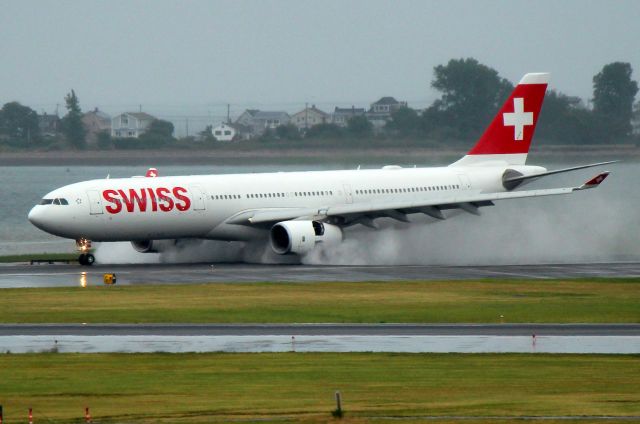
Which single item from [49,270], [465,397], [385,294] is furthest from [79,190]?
[465,397]

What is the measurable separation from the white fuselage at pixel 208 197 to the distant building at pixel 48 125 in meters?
112

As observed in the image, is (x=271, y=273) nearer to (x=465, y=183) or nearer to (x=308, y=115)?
(x=465, y=183)

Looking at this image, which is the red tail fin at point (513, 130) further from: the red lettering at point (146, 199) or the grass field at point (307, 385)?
the grass field at point (307, 385)

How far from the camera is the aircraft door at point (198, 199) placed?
2309 inches

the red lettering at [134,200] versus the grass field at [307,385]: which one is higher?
the red lettering at [134,200]

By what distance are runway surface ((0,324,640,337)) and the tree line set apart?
213ft

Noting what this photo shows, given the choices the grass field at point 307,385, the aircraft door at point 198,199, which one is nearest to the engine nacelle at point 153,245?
the aircraft door at point 198,199

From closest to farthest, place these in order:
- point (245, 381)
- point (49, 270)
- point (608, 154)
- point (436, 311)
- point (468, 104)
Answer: point (245, 381) < point (436, 311) < point (49, 270) < point (608, 154) < point (468, 104)

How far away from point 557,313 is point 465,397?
1442 centimetres

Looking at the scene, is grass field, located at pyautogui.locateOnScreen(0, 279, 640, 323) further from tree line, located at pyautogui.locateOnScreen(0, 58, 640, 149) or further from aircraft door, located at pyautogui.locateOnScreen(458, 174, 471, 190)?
tree line, located at pyautogui.locateOnScreen(0, 58, 640, 149)

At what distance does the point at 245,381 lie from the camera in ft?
95.6

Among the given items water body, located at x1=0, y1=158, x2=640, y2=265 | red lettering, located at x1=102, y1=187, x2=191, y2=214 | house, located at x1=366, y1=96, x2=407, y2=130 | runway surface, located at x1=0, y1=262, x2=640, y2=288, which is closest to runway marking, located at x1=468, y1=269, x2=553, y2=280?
runway surface, located at x1=0, y1=262, x2=640, y2=288

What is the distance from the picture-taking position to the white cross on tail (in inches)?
2726

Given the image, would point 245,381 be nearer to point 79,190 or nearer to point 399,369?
point 399,369
